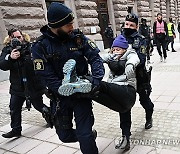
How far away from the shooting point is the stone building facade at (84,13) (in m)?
8.48

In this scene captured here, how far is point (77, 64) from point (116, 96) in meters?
0.51

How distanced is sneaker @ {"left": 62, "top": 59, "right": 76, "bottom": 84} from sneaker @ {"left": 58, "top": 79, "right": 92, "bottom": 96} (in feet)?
0.15

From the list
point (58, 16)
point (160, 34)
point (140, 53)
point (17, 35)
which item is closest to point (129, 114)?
point (140, 53)

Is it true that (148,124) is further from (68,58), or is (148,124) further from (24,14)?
(24,14)

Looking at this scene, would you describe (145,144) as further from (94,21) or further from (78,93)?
(94,21)

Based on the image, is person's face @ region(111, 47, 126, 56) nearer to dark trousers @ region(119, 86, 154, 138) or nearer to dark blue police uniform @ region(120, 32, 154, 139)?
dark blue police uniform @ region(120, 32, 154, 139)

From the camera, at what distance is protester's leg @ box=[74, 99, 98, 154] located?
Result: 2.19 m

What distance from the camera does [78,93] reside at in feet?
7.00

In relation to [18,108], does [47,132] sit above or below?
below

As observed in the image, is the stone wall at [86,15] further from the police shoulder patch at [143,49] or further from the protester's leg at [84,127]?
the protester's leg at [84,127]

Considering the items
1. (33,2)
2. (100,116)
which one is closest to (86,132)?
(100,116)

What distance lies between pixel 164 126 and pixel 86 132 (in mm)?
1598

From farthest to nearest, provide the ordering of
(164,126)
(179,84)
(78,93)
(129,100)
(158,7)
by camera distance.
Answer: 1. (158,7)
2. (179,84)
3. (164,126)
4. (129,100)
5. (78,93)

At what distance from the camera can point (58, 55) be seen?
2191mm
